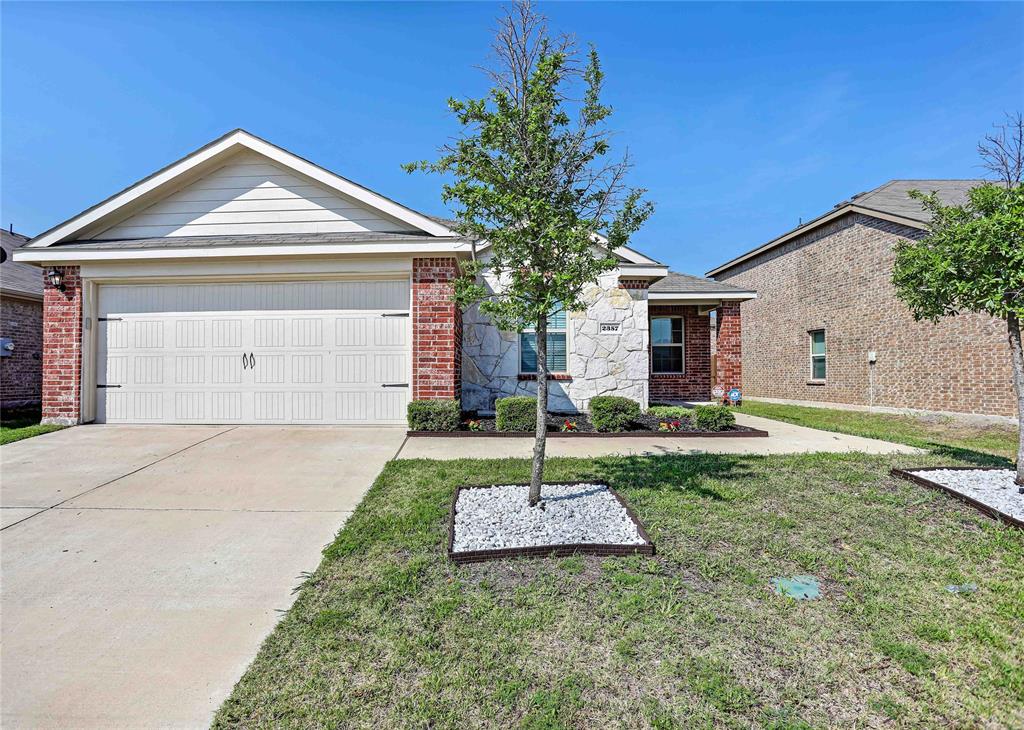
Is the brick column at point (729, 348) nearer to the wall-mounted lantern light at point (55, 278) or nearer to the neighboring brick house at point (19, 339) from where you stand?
the wall-mounted lantern light at point (55, 278)

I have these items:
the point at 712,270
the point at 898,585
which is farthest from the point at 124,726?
the point at 712,270

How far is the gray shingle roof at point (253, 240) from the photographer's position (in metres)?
7.58

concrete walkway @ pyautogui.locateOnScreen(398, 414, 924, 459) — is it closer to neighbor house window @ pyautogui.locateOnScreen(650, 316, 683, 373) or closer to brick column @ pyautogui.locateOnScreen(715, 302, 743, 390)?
brick column @ pyautogui.locateOnScreen(715, 302, 743, 390)

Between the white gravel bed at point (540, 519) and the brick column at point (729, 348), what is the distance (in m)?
9.50

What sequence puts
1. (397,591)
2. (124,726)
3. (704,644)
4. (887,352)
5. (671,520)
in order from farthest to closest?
(887,352)
(671,520)
(397,591)
(704,644)
(124,726)

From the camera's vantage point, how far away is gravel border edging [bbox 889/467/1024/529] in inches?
141

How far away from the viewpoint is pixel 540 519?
11.8ft

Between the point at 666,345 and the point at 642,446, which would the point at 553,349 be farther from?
the point at 666,345

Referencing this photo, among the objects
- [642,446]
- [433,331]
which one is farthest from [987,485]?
[433,331]

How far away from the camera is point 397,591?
2633 millimetres

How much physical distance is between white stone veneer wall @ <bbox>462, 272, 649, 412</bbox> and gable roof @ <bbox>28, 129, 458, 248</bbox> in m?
2.30

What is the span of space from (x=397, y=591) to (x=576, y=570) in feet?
3.64

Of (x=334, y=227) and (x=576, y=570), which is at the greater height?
(x=334, y=227)

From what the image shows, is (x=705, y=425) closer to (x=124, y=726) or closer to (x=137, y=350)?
(x=124, y=726)
